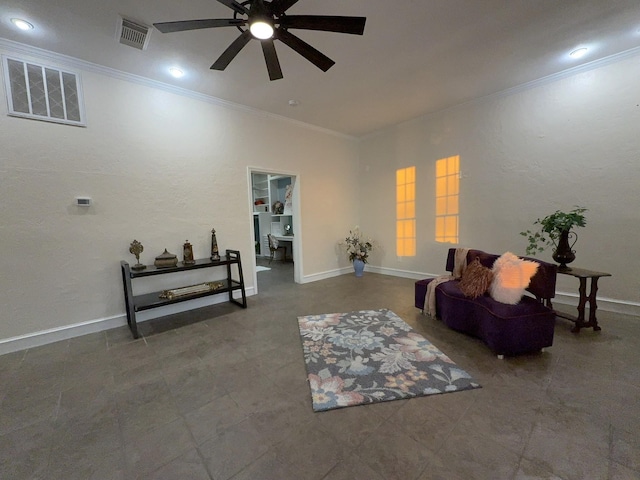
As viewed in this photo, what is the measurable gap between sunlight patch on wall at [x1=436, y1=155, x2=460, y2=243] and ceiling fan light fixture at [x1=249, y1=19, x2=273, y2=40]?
12.1 feet

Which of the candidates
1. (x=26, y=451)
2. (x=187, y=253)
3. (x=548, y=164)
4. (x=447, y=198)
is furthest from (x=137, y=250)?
(x=548, y=164)

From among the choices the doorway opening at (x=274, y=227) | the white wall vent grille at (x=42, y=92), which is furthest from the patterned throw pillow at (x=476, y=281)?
the white wall vent grille at (x=42, y=92)

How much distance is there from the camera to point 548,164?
3.42 meters

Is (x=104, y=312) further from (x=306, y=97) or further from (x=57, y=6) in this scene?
(x=306, y=97)

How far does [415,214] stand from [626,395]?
3583 millimetres

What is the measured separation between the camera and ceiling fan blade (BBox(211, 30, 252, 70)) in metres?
1.88

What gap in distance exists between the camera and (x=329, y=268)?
5402 mm

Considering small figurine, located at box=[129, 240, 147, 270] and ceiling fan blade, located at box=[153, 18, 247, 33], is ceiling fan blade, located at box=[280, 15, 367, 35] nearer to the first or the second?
ceiling fan blade, located at box=[153, 18, 247, 33]

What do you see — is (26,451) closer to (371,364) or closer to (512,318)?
(371,364)

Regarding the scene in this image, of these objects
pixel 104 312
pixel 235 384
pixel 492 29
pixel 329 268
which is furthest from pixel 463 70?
pixel 104 312

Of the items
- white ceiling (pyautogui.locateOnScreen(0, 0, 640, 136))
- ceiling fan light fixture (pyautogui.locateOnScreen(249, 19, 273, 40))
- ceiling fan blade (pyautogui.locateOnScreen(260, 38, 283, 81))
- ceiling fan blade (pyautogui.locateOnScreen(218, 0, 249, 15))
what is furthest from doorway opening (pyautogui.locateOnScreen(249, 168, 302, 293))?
ceiling fan blade (pyautogui.locateOnScreen(218, 0, 249, 15))

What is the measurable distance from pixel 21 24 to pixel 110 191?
1543mm

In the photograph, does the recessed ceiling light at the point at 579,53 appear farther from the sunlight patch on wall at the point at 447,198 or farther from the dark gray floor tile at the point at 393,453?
the dark gray floor tile at the point at 393,453

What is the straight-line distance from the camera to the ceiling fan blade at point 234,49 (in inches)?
74.0
